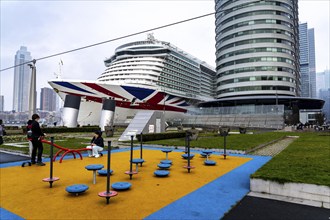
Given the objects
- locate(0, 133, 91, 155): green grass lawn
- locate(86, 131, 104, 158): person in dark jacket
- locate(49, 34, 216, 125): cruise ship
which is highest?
locate(49, 34, 216, 125): cruise ship

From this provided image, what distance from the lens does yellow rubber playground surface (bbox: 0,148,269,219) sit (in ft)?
15.8

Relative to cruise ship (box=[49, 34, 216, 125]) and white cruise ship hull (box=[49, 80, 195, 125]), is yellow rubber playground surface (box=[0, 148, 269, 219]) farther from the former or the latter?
cruise ship (box=[49, 34, 216, 125])

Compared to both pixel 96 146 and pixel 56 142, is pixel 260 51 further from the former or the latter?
pixel 96 146

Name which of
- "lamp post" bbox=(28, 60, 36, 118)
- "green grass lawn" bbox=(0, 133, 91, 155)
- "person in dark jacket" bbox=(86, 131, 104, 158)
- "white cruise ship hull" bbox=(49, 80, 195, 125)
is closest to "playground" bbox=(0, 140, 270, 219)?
"person in dark jacket" bbox=(86, 131, 104, 158)

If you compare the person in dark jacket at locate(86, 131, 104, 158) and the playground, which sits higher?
the person in dark jacket at locate(86, 131, 104, 158)

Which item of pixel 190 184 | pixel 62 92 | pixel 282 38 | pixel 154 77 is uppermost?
pixel 282 38

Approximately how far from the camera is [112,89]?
5559cm

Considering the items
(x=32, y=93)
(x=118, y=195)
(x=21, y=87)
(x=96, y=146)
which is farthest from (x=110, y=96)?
(x=21, y=87)

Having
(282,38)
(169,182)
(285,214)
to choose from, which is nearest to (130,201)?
(169,182)

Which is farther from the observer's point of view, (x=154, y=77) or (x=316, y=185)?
(x=154, y=77)

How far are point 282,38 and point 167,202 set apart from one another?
77429 mm

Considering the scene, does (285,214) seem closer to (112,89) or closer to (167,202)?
(167,202)

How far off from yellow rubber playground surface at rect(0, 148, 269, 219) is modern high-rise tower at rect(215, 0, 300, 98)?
65558 mm

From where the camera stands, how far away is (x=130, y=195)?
596 cm
